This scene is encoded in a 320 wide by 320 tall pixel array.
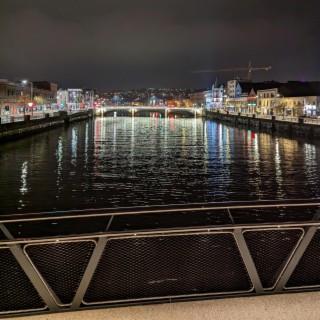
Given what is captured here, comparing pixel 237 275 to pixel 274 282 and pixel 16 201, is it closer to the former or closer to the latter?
pixel 274 282

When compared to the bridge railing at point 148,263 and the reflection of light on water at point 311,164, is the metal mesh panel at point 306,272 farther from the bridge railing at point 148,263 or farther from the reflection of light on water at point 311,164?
the reflection of light on water at point 311,164

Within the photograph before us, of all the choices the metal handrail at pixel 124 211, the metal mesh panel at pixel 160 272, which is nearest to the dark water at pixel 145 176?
the metal mesh panel at pixel 160 272

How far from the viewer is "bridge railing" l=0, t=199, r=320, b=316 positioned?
458cm

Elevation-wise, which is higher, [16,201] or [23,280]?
[23,280]

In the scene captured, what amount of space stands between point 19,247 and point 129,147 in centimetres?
5105

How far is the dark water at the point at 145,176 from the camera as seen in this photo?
80.7 ft

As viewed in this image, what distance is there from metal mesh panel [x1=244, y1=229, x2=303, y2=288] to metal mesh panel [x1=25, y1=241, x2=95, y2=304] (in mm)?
2022

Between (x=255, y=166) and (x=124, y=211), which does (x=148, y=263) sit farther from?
(x=255, y=166)

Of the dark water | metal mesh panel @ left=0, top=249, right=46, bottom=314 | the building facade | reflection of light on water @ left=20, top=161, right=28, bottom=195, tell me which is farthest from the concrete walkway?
the building facade

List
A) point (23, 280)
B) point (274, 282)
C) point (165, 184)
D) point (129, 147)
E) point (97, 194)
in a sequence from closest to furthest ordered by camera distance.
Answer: point (23, 280), point (274, 282), point (97, 194), point (165, 184), point (129, 147)

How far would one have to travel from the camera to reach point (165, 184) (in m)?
29.0

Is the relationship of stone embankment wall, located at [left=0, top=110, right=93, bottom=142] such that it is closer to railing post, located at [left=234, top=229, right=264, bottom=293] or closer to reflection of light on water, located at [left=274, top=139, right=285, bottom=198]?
reflection of light on water, located at [left=274, top=139, right=285, bottom=198]

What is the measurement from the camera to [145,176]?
3212 centimetres

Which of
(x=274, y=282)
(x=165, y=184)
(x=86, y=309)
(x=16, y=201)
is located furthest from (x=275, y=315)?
(x=165, y=184)
